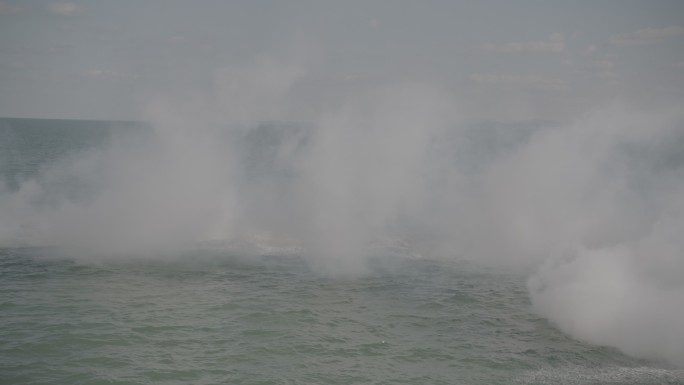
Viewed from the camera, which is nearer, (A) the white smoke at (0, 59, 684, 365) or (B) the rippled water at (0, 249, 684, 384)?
(B) the rippled water at (0, 249, 684, 384)

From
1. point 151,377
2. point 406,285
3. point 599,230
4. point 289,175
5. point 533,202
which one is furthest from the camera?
point 289,175

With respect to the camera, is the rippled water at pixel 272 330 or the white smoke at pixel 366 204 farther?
the white smoke at pixel 366 204

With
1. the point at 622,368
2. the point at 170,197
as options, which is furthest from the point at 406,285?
the point at 170,197

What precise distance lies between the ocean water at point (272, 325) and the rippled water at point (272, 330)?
0.21ft

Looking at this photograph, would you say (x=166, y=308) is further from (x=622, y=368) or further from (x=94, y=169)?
(x=94, y=169)

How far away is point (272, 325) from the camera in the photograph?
63.3 ft

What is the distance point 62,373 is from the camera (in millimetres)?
15344

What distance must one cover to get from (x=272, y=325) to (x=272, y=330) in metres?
0.42

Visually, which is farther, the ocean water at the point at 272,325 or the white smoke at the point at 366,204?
the white smoke at the point at 366,204

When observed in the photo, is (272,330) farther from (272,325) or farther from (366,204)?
(366,204)

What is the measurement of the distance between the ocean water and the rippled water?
6 centimetres

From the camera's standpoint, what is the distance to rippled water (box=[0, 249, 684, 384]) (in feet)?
52.1

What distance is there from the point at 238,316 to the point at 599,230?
70.8 ft

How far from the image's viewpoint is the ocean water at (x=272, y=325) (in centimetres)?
1591
